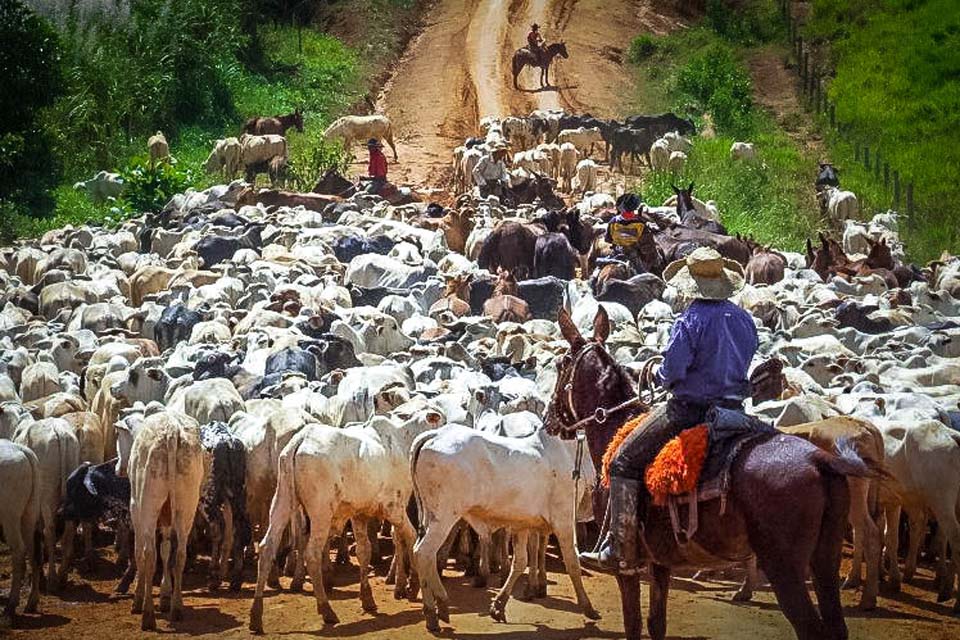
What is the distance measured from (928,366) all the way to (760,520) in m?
9.20

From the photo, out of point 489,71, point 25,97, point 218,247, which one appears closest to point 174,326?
point 218,247

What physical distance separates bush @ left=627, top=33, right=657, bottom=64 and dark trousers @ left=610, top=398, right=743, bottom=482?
43632 millimetres

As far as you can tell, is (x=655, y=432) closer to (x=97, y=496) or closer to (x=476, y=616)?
(x=476, y=616)

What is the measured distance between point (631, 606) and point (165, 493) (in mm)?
4516

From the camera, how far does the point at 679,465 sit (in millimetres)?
9039

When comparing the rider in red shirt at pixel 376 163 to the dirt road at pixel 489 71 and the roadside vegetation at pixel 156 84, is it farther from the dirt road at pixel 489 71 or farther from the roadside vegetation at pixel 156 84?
the dirt road at pixel 489 71

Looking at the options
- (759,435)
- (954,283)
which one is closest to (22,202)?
(954,283)

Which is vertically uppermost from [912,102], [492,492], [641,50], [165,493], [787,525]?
[641,50]

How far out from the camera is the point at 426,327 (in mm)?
20875

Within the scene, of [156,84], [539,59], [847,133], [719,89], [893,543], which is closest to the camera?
[893,543]

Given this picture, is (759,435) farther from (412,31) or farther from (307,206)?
(412,31)

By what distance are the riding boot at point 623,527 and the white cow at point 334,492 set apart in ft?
10.8

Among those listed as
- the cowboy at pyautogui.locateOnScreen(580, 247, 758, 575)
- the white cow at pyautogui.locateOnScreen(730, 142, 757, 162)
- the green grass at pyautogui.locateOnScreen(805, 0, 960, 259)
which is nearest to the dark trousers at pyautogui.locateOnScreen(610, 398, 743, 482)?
the cowboy at pyautogui.locateOnScreen(580, 247, 758, 575)

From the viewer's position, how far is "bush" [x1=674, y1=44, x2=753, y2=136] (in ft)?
150
